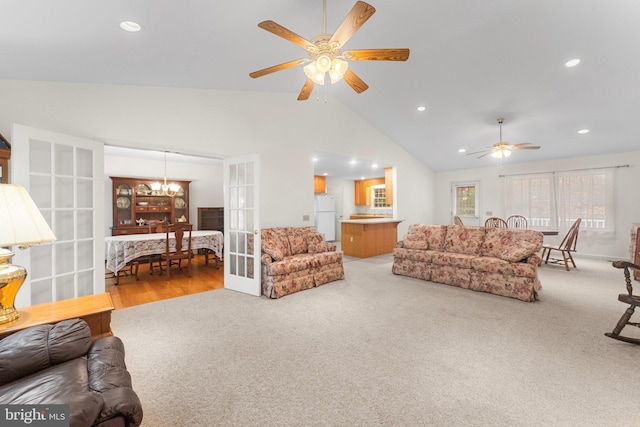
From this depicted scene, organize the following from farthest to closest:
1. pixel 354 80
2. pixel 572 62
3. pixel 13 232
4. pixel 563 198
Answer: pixel 563 198 < pixel 572 62 < pixel 354 80 < pixel 13 232

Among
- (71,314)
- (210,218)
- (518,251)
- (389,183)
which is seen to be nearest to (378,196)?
(389,183)

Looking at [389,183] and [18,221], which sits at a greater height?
[389,183]

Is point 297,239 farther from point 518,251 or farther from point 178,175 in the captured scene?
point 178,175

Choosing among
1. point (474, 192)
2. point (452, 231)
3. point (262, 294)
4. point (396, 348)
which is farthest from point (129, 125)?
point (474, 192)

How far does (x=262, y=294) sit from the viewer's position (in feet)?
12.5

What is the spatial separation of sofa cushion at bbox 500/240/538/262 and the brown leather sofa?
4.19 meters

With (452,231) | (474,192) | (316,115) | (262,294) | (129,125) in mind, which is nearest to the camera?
(129,125)

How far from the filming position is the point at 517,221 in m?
6.98

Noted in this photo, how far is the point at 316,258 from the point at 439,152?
4781 mm

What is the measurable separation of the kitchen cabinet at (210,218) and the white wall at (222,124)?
3463mm

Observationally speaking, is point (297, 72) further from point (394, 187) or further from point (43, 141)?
point (394, 187)

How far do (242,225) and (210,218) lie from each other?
404 cm

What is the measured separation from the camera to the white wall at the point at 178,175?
20.8 feet

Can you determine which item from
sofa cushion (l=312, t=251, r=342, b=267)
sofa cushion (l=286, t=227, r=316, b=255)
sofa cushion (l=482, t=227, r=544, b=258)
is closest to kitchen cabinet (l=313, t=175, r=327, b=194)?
sofa cushion (l=286, t=227, r=316, b=255)
